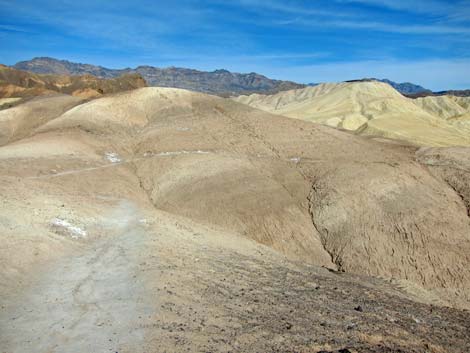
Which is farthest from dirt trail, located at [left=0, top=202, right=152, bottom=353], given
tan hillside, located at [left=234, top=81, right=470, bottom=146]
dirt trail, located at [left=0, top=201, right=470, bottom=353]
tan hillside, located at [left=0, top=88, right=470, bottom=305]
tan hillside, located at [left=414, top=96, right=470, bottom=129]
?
tan hillside, located at [left=414, top=96, right=470, bottom=129]

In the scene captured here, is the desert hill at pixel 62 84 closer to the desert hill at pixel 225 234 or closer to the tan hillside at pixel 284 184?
the tan hillside at pixel 284 184

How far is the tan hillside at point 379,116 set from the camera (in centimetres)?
6688

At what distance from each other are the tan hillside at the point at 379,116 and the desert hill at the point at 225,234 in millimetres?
31156

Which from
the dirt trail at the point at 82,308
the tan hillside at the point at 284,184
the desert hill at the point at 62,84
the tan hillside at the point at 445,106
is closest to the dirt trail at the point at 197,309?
the dirt trail at the point at 82,308

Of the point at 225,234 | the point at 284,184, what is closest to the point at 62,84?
the point at 284,184

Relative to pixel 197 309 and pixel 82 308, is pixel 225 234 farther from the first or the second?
pixel 82 308

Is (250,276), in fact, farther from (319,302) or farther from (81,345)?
(81,345)

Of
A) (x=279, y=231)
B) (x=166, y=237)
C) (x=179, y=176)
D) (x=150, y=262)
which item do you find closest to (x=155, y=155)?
(x=179, y=176)

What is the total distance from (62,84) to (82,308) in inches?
3430

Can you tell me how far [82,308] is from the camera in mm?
9055

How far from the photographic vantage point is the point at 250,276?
11867 mm

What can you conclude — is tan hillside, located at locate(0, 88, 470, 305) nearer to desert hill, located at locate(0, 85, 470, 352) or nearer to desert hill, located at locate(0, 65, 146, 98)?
desert hill, located at locate(0, 85, 470, 352)

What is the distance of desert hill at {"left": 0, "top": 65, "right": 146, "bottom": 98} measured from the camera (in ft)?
241

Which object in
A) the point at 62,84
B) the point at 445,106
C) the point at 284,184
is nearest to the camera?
the point at 284,184
